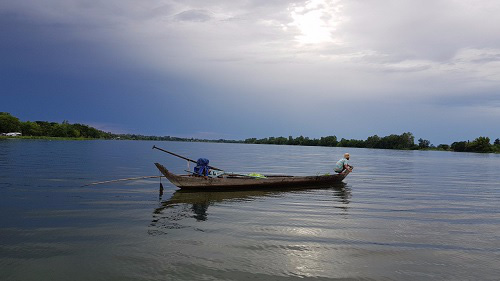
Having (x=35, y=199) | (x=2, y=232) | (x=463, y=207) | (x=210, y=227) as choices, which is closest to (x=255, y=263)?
(x=210, y=227)

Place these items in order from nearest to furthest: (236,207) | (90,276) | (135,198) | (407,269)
Result: (90,276), (407,269), (236,207), (135,198)

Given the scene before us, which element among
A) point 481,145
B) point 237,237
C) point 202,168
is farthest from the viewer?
point 481,145

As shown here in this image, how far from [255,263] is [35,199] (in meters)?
11.7

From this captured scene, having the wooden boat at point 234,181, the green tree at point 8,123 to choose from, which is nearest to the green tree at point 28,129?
the green tree at point 8,123

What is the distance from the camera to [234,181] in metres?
17.9

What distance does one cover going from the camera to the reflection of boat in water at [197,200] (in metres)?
11.5

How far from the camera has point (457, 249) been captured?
357 inches

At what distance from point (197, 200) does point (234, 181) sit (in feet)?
9.91

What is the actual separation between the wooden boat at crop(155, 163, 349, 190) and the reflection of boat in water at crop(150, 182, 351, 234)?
1.08ft

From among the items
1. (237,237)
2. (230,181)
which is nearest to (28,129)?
(230,181)

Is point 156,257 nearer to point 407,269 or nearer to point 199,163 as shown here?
point 407,269

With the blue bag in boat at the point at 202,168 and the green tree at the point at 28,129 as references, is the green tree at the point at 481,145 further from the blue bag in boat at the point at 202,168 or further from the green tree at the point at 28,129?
the green tree at the point at 28,129

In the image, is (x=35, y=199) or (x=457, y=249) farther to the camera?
(x=35, y=199)

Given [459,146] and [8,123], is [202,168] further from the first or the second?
[459,146]
